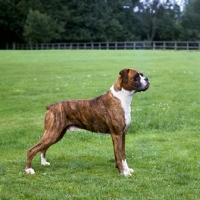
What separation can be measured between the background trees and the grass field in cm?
776

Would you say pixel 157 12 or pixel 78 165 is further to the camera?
pixel 157 12

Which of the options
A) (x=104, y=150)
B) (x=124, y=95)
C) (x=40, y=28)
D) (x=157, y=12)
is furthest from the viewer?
(x=40, y=28)

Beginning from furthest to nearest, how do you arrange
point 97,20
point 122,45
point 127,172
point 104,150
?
1. point 122,45
2. point 97,20
3. point 104,150
4. point 127,172

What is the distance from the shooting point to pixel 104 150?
30.2 ft

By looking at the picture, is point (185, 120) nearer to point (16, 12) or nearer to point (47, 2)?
point (47, 2)

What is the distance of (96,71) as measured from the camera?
24141 mm

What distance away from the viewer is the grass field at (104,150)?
662cm

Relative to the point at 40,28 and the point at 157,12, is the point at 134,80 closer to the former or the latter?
the point at 157,12

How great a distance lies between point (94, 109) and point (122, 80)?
0.62 metres

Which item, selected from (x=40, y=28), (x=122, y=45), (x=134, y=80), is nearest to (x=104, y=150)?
(x=134, y=80)

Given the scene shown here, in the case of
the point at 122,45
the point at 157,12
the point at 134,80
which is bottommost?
the point at 122,45

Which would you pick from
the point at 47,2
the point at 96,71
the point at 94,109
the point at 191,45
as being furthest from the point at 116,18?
the point at 94,109

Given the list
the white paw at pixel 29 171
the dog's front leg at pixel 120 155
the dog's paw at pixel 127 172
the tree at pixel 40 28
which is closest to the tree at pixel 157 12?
the dog's front leg at pixel 120 155

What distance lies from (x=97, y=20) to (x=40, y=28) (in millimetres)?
18483
